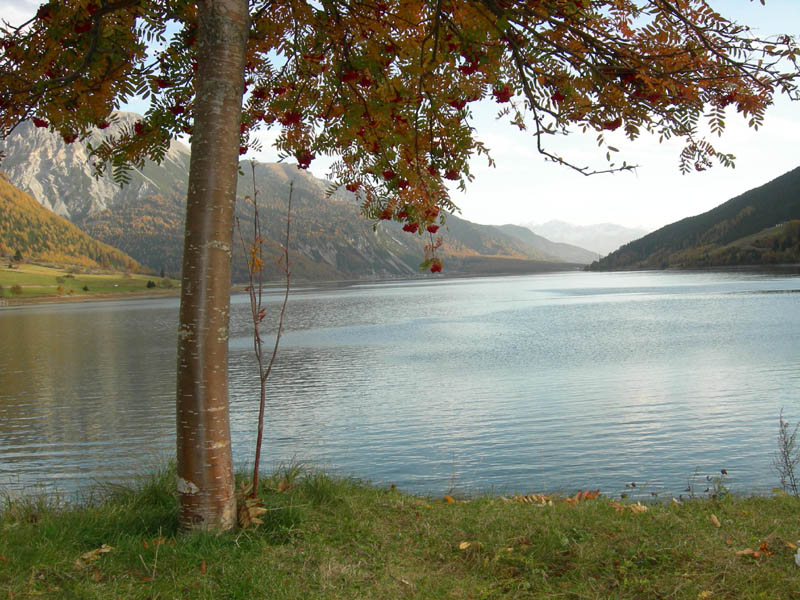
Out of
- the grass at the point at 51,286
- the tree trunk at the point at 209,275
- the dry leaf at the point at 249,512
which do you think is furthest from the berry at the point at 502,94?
the grass at the point at 51,286

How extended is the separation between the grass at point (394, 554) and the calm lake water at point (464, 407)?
5672 millimetres

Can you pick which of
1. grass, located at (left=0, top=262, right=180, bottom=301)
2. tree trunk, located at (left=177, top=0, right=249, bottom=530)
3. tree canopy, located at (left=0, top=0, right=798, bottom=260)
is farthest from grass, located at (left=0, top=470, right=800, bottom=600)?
grass, located at (left=0, top=262, right=180, bottom=301)

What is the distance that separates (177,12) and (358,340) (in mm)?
39552

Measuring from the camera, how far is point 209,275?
584cm

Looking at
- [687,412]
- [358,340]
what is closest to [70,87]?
[687,412]

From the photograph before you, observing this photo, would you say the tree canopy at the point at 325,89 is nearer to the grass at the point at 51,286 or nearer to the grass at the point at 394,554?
the grass at the point at 394,554

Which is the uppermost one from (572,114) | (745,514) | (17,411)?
(572,114)

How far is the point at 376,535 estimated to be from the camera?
250 inches

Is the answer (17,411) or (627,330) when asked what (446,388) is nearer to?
(17,411)

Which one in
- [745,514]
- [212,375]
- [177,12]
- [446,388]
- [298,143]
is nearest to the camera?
[212,375]

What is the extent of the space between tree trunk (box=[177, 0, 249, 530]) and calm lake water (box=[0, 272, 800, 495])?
6.72 m

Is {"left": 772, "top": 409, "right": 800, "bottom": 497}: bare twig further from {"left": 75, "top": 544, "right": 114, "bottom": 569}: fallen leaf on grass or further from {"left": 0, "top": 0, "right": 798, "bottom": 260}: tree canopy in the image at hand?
{"left": 75, "top": 544, "right": 114, "bottom": 569}: fallen leaf on grass

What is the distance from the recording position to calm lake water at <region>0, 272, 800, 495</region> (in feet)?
47.0

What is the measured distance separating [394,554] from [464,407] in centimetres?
1584
